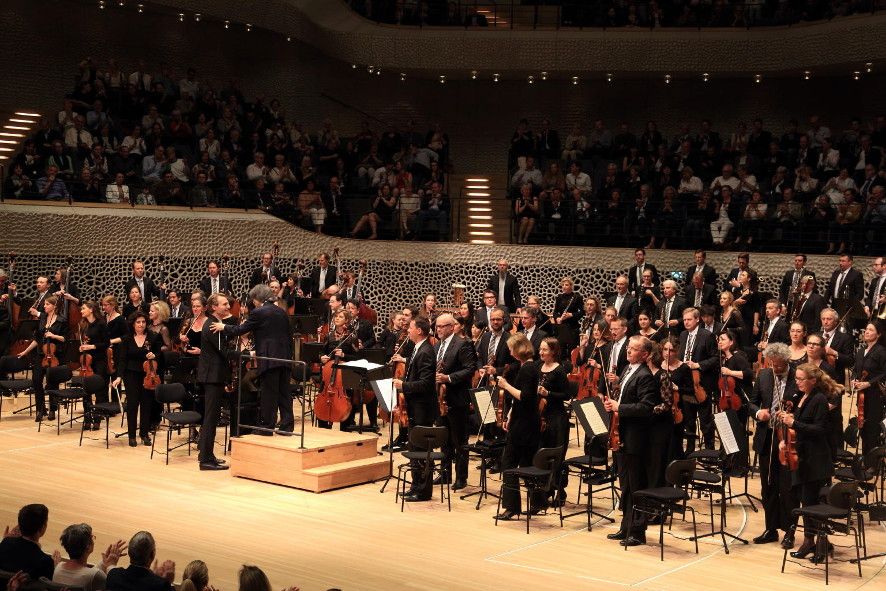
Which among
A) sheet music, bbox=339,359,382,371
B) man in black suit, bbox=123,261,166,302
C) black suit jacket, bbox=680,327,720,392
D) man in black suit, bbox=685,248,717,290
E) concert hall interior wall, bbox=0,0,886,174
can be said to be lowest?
sheet music, bbox=339,359,382,371

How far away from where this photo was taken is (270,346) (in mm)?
12172

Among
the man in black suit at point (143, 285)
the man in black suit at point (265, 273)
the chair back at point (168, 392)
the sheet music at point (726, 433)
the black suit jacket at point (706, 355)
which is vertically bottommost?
the chair back at point (168, 392)

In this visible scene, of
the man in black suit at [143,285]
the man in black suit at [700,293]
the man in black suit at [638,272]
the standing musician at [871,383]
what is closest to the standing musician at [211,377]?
the man in black suit at [143,285]

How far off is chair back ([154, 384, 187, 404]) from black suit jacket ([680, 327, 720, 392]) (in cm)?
556

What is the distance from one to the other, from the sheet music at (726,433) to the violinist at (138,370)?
6.62m

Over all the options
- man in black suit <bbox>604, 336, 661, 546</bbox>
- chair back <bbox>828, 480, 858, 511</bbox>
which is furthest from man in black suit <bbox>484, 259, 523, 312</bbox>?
chair back <bbox>828, 480, 858, 511</bbox>

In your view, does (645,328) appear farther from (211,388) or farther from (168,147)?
(168,147)

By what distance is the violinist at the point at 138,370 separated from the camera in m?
13.3

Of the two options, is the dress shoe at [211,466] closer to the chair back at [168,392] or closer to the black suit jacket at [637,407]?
the chair back at [168,392]

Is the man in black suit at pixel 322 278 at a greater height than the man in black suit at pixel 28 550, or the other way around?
the man in black suit at pixel 322 278

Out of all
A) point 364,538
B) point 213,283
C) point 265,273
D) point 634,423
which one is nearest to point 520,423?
point 634,423

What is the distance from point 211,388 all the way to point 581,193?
1047cm

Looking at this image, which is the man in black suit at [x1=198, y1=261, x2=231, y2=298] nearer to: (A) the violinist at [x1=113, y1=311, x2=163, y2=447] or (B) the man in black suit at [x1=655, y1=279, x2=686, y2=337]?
(A) the violinist at [x1=113, y1=311, x2=163, y2=447]

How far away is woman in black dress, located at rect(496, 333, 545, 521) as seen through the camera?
408 inches
